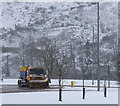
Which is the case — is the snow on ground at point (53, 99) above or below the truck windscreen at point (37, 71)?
below

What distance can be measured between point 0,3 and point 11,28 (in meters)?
40.8

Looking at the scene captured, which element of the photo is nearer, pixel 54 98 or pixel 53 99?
pixel 53 99

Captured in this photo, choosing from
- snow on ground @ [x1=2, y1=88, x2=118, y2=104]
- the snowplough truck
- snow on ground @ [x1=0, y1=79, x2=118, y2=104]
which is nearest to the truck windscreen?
the snowplough truck

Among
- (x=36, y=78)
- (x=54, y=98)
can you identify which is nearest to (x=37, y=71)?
(x=36, y=78)

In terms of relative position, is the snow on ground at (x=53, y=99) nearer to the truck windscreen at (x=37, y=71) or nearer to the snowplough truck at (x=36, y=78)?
the snowplough truck at (x=36, y=78)

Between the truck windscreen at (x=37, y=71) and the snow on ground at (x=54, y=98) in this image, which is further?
the truck windscreen at (x=37, y=71)

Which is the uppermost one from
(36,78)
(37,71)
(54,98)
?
(37,71)

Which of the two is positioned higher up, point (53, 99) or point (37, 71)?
point (37, 71)

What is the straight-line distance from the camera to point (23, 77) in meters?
47.5

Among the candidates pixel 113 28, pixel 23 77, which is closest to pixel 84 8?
pixel 113 28

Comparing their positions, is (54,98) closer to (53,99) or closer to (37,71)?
(53,99)

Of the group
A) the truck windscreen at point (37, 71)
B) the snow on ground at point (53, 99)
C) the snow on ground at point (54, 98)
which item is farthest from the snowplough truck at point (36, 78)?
the snow on ground at point (53, 99)

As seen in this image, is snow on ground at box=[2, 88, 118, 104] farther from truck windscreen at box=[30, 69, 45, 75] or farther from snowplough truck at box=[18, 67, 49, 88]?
truck windscreen at box=[30, 69, 45, 75]

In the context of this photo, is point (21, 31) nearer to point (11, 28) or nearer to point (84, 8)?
point (11, 28)
